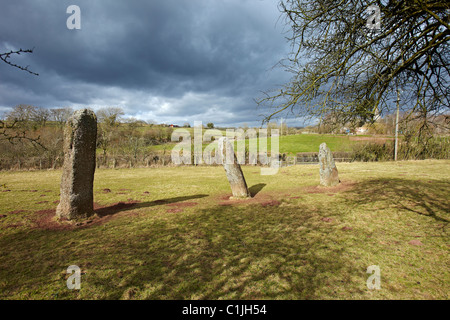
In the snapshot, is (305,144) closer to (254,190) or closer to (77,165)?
(254,190)

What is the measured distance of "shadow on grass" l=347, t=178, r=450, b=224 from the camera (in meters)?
6.56

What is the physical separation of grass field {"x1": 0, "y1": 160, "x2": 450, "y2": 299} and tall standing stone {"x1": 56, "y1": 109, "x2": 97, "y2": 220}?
0.57 metres

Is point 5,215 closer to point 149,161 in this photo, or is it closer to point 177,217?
point 177,217

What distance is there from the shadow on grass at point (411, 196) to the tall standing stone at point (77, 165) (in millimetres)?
9706

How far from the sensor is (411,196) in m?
7.90

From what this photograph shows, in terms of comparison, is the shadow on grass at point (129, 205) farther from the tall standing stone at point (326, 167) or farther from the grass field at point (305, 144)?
the grass field at point (305, 144)

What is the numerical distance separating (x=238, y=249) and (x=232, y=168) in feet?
17.7

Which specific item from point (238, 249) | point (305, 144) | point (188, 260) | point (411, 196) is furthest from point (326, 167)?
point (305, 144)

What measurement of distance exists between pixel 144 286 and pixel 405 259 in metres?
5.00

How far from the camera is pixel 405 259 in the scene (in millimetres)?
4145

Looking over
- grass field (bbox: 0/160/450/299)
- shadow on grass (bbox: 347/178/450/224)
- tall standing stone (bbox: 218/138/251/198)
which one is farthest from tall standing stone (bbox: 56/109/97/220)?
shadow on grass (bbox: 347/178/450/224)

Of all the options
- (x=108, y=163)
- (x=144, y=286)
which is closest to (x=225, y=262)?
(x=144, y=286)

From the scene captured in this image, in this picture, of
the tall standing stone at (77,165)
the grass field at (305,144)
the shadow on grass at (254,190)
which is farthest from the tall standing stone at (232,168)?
the grass field at (305,144)

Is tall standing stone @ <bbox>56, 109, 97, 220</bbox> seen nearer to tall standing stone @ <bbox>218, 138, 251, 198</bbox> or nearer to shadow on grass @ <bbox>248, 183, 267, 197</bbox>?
tall standing stone @ <bbox>218, 138, 251, 198</bbox>
